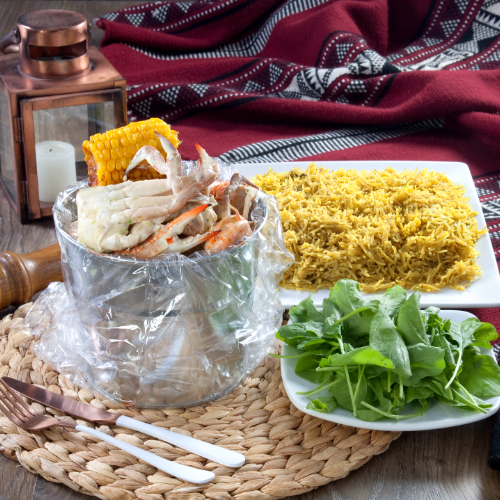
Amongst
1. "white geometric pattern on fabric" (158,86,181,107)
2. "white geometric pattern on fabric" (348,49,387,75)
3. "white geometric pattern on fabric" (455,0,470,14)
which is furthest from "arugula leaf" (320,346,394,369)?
"white geometric pattern on fabric" (455,0,470,14)

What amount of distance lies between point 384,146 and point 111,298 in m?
1.26

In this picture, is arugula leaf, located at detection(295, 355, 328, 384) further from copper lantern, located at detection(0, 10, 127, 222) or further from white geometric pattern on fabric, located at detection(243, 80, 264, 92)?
white geometric pattern on fabric, located at detection(243, 80, 264, 92)

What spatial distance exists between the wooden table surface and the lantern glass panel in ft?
2.61

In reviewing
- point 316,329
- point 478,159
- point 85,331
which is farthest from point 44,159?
point 478,159

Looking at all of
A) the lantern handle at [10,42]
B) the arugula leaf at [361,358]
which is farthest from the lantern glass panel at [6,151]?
the arugula leaf at [361,358]

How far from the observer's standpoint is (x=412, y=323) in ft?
3.36

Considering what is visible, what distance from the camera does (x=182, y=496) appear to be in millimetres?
936

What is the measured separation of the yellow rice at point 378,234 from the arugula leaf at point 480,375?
1.01 feet

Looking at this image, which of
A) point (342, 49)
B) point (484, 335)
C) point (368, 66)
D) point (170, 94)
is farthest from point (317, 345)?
point (342, 49)

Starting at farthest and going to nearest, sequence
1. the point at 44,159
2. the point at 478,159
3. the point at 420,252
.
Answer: the point at 478,159, the point at 44,159, the point at 420,252

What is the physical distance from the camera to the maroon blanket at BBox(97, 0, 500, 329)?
2033mm

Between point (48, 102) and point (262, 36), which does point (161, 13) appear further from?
point (48, 102)

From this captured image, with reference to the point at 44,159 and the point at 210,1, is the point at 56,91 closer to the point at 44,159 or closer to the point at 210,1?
the point at 44,159

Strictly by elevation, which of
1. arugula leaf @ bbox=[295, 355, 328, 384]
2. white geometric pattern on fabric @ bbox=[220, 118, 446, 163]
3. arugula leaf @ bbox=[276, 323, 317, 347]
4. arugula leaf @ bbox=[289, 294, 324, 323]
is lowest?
white geometric pattern on fabric @ bbox=[220, 118, 446, 163]
